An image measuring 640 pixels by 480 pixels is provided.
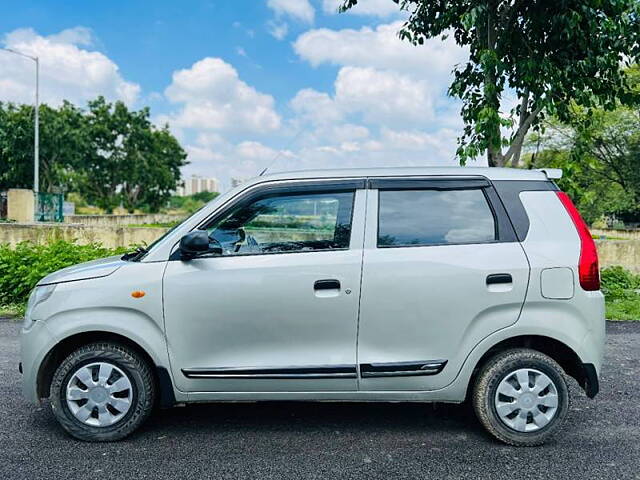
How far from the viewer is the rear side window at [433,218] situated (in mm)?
3604

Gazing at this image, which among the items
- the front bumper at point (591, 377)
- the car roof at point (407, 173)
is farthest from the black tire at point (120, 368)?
the front bumper at point (591, 377)

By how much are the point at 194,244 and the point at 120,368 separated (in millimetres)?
980

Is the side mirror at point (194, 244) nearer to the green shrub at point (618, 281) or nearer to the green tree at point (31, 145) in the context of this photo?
the green shrub at point (618, 281)

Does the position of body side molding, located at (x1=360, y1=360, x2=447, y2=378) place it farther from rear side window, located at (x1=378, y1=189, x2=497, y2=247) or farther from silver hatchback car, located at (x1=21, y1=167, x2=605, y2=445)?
rear side window, located at (x1=378, y1=189, x2=497, y2=247)

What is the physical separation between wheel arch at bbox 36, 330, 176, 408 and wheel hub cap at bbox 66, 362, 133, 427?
17 cm

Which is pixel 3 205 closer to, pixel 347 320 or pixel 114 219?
pixel 114 219

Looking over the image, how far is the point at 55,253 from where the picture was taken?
28.6 feet

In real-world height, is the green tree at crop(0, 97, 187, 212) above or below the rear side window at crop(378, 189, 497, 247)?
above

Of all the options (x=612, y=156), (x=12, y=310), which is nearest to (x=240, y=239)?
(x=12, y=310)

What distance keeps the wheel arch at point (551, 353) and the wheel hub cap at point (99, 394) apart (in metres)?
2.32

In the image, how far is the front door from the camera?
11.4ft

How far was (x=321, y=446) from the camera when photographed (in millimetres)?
3578

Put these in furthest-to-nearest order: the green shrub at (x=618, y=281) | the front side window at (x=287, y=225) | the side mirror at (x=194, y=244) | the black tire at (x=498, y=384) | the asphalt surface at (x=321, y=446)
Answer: the green shrub at (x=618, y=281) < the front side window at (x=287, y=225) < the black tire at (x=498, y=384) < the side mirror at (x=194, y=244) < the asphalt surface at (x=321, y=446)

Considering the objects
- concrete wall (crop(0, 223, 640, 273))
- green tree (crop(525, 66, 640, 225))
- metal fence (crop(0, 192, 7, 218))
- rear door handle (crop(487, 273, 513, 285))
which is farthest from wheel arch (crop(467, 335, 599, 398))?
green tree (crop(525, 66, 640, 225))
